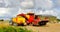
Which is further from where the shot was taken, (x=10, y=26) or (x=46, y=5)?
(x=46, y=5)

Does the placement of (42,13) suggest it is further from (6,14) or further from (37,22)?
(6,14)

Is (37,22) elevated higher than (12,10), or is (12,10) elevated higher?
(12,10)

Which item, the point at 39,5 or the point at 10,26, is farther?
the point at 39,5

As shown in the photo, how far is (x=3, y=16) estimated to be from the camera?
3.32 m

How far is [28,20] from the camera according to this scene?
333cm

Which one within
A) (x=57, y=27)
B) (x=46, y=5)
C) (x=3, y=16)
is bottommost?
(x=57, y=27)

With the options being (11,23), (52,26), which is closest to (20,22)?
(11,23)

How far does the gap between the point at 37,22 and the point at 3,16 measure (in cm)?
75

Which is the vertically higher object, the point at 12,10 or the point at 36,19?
the point at 12,10

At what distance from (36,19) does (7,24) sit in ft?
2.07

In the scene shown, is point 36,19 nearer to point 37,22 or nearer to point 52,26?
point 37,22

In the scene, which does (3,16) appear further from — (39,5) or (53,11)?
(53,11)

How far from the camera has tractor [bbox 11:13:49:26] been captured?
3255 mm

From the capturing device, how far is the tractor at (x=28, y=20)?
3255mm
